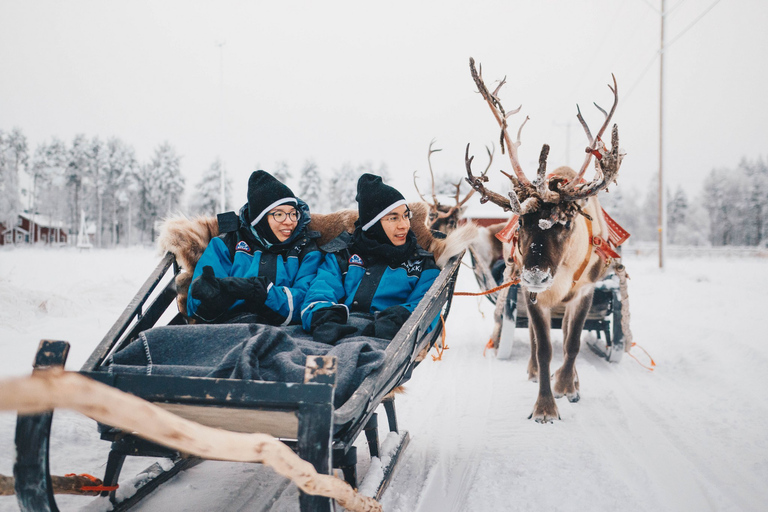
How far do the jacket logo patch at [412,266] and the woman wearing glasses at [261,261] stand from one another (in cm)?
57

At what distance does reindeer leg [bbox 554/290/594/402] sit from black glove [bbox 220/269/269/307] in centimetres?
283

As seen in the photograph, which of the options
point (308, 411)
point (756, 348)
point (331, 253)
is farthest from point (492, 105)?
point (756, 348)

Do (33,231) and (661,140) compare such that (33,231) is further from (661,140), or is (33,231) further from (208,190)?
(208,190)

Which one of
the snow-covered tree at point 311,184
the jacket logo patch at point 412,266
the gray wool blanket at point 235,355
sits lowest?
the gray wool blanket at point 235,355

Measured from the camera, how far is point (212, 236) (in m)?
3.07

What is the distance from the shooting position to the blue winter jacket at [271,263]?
8.70 feet

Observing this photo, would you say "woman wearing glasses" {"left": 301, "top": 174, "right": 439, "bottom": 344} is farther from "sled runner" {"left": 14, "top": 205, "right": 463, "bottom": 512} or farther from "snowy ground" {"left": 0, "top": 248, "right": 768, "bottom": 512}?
"snowy ground" {"left": 0, "top": 248, "right": 768, "bottom": 512}

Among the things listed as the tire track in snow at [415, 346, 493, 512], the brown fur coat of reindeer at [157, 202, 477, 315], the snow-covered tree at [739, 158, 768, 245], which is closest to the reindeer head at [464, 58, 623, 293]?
the brown fur coat of reindeer at [157, 202, 477, 315]

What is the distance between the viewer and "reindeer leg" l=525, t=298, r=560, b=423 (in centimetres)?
357

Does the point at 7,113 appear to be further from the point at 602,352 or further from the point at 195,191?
the point at 195,191

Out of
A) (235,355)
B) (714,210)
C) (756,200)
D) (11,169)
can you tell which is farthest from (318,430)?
(714,210)

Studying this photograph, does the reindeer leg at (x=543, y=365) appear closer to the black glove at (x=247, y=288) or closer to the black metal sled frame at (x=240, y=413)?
the black metal sled frame at (x=240, y=413)

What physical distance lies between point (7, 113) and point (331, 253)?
431 centimetres

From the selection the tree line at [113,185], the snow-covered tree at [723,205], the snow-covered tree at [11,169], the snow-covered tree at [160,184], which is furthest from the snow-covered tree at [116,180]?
the snow-covered tree at [723,205]
